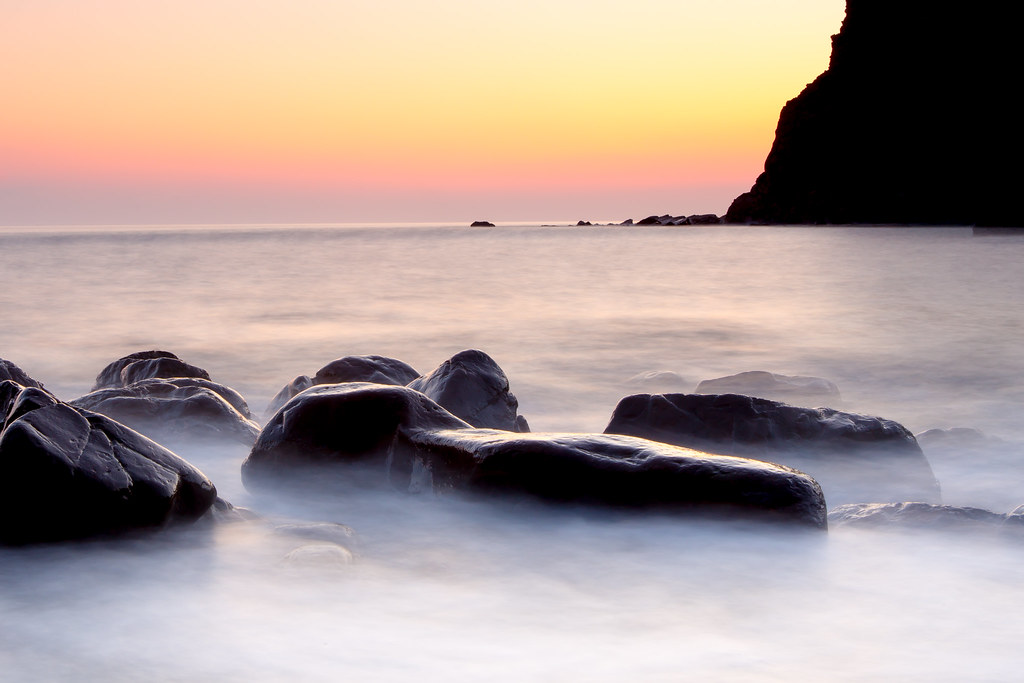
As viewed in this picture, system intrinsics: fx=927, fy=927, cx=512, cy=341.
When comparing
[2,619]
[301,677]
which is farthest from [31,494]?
[301,677]

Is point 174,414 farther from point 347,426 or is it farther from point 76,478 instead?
point 76,478

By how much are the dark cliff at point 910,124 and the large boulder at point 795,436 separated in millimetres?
54566

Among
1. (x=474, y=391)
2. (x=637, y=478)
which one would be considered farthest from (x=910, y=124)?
(x=637, y=478)

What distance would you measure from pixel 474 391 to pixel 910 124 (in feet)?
204

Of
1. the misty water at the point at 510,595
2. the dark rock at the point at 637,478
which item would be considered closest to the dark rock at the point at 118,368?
the misty water at the point at 510,595

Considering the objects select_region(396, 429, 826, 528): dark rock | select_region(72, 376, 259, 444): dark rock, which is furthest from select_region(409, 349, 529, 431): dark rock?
select_region(396, 429, 826, 528): dark rock

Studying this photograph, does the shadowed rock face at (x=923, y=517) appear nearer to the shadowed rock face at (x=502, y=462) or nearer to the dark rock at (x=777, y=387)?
the shadowed rock face at (x=502, y=462)

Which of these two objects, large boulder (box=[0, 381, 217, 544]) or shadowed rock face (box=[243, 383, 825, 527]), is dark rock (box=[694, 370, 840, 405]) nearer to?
shadowed rock face (box=[243, 383, 825, 527])

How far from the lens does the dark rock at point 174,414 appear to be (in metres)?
4.96

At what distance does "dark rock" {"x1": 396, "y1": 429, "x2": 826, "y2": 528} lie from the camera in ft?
11.1

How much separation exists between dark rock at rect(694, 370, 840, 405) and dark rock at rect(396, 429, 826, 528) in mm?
3596

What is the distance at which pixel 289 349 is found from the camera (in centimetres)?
1145

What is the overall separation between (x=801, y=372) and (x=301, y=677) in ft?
28.8

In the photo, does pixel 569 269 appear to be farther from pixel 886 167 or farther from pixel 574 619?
pixel 886 167
